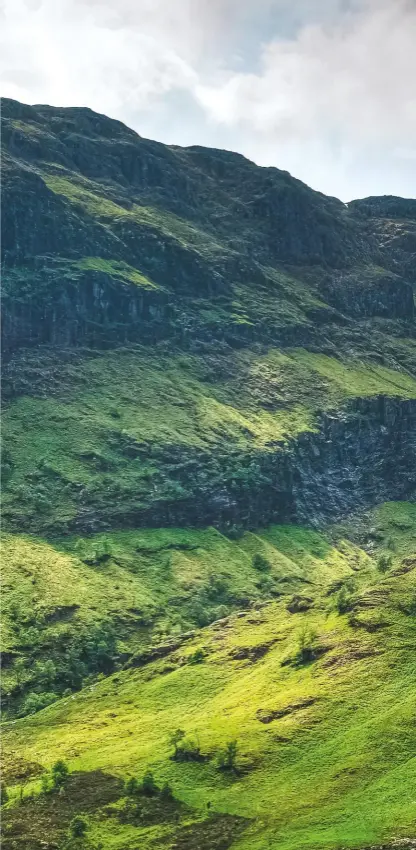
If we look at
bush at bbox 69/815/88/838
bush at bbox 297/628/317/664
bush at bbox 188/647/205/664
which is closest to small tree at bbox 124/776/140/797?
bush at bbox 69/815/88/838

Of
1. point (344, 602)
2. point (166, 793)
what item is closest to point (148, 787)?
Result: point (166, 793)

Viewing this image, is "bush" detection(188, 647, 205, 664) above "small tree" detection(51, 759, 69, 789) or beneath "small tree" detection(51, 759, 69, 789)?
above

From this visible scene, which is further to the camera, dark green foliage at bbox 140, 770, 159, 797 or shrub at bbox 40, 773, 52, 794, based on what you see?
shrub at bbox 40, 773, 52, 794

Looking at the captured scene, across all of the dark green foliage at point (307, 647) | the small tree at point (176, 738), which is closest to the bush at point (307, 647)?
the dark green foliage at point (307, 647)

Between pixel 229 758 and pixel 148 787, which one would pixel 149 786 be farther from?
pixel 229 758

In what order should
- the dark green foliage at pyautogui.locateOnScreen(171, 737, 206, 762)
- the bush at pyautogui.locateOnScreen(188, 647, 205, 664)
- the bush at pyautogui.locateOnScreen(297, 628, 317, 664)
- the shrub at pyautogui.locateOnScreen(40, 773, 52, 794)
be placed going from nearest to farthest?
the shrub at pyautogui.locateOnScreen(40, 773, 52, 794)
the dark green foliage at pyautogui.locateOnScreen(171, 737, 206, 762)
the bush at pyautogui.locateOnScreen(297, 628, 317, 664)
the bush at pyautogui.locateOnScreen(188, 647, 205, 664)

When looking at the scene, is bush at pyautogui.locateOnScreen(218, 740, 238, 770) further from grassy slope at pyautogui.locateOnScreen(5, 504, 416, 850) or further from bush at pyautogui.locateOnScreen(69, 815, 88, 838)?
bush at pyautogui.locateOnScreen(69, 815, 88, 838)

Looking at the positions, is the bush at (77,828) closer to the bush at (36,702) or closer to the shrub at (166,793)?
the shrub at (166,793)
